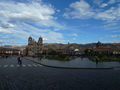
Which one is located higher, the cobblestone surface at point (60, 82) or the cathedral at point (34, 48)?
the cathedral at point (34, 48)

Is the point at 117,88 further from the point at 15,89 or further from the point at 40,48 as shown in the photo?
the point at 40,48

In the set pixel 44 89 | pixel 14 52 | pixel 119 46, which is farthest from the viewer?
pixel 14 52

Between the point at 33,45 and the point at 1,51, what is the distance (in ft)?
111

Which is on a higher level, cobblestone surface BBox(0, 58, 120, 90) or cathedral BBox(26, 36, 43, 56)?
cathedral BBox(26, 36, 43, 56)

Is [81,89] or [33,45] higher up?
[33,45]

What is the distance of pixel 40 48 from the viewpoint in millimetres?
138375

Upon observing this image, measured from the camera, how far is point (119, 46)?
132 meters

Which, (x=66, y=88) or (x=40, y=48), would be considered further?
(x=40, y=48)

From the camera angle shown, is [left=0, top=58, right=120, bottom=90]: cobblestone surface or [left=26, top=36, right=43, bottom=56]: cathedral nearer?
[left=0, top=58, right=120, bottom=90]: cobblestone surface

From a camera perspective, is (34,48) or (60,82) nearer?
(60,82)

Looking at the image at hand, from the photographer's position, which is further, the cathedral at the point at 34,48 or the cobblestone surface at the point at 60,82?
the cathedral at the point at 34,48

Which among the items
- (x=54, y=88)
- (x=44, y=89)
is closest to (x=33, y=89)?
(x=44, y=89)

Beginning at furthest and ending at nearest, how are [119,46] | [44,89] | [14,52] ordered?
[14,52] < [119,46] < [44,89]

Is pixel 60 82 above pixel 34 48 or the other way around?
the other way around
